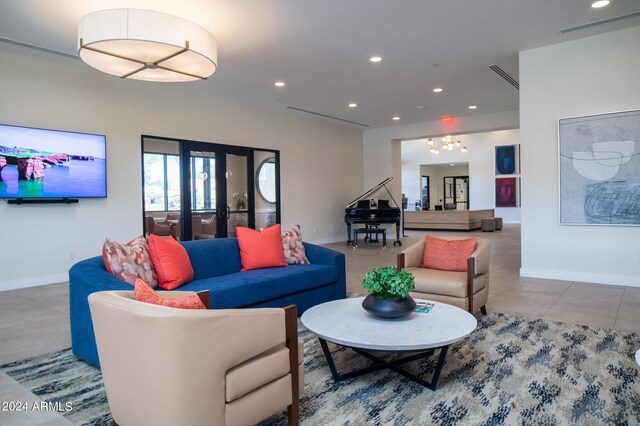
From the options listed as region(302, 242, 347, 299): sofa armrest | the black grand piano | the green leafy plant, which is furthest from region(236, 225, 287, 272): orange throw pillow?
the black grand piano

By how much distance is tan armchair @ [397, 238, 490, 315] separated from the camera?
11.5 feet

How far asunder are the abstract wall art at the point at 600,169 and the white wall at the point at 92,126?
555cm

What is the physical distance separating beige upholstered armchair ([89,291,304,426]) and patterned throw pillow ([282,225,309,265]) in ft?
7.65

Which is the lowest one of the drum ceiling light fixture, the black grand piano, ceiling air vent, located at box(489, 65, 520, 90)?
the black grand piano

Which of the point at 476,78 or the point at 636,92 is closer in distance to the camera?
the point at 636,92

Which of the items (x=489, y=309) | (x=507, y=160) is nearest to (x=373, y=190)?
(x=489, y=309)

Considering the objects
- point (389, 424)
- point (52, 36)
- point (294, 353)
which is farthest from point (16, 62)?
point (389, 424)

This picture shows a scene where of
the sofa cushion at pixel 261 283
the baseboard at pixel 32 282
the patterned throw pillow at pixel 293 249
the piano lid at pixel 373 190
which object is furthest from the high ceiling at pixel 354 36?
the piano lid at pixel 373 190

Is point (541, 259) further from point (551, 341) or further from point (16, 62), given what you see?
point (16, 62)

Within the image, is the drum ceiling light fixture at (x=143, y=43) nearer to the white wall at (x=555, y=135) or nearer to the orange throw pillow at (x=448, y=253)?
the orange throw pillow at (x=448, y=253)

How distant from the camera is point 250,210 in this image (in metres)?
8.42

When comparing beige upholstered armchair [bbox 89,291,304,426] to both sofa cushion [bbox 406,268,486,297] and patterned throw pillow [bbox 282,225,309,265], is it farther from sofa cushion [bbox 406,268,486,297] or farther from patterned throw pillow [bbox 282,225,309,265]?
patterned throw pillow [bbox 282,225,309,265]

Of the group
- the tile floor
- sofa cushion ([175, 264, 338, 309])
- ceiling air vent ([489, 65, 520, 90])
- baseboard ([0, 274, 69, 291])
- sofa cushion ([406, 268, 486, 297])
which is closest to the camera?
the tile floor

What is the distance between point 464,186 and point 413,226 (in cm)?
694
